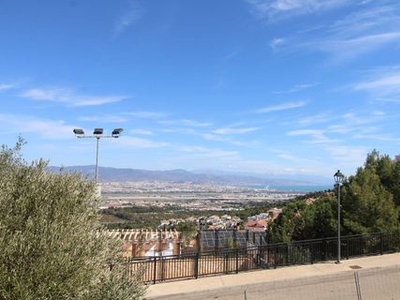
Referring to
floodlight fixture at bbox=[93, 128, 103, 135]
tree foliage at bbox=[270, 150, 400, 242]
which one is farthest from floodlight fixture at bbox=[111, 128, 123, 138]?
tree foliage at bbox=[270, 150, 400, 242]

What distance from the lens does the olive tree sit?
5.52m

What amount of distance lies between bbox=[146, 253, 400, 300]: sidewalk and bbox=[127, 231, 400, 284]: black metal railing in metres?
0.53

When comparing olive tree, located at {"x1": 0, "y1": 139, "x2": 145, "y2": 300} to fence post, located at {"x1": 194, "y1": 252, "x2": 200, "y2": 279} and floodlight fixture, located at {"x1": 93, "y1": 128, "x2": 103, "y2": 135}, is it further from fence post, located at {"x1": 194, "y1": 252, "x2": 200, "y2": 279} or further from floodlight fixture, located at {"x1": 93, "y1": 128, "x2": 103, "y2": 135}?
floodlight fixture, located at {"x1": 93, "y1": 128, "x2": 103, "y2": 135}

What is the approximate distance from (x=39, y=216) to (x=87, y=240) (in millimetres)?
743

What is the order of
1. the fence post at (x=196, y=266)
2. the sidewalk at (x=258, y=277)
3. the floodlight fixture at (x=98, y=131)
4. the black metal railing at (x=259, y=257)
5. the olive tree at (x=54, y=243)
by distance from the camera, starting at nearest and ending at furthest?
the olive tree at (x=54, y=243)
the sidewalk at (x=258, y=277)
the fence post at (x=196, y=266)
the black metal railing at (x=259, y=257)
the floodlight fixture at (x=98, y=131)

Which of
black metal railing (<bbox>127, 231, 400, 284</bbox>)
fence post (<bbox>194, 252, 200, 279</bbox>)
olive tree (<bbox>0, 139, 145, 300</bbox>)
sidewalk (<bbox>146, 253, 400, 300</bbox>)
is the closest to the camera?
olive tree (<bbox>0, 139, 145, 300</bbox>)

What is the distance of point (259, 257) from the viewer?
1401 centimetres

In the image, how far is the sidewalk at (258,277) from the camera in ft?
34.2

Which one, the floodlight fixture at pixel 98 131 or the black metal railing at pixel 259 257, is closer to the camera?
the black metal railing at pixel 259 257

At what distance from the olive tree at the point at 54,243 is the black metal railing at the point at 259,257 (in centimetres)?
395

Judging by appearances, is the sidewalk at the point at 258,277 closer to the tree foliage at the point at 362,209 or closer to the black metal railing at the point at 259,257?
the black metal railing at the point at 259,257

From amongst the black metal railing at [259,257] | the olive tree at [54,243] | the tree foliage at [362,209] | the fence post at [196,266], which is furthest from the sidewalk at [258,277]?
the tree foliage at [362,209]

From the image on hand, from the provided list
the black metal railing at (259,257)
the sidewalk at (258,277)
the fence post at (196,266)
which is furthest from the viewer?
the black metal railing at (259,257)

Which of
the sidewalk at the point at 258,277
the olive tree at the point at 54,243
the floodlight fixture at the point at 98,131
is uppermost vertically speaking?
the floodlight fixture at the point at 98,131
